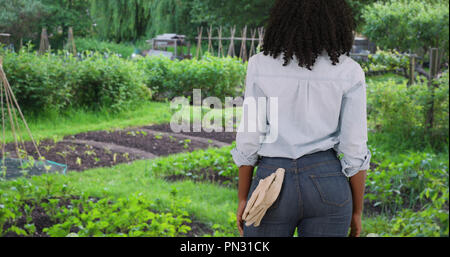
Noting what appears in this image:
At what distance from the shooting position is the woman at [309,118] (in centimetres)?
150

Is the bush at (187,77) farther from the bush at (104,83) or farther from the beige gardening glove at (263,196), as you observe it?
the beige gardening glove at (263,196)

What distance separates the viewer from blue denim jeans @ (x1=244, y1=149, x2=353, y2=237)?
1.49 metres

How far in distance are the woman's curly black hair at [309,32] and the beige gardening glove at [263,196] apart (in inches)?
13.1

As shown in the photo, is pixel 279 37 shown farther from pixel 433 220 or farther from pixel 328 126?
pixel 433 220

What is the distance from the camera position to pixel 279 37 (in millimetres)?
1541

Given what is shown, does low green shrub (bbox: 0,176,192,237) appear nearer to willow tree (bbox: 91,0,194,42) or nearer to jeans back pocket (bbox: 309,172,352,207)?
jeans back pocket (bbox: 309,172,352,207)

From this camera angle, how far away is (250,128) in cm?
157

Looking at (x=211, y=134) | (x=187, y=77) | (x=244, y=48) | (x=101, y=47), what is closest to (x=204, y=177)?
(x=211, y=134)

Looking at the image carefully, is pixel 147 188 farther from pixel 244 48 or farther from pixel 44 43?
pixel 244 48

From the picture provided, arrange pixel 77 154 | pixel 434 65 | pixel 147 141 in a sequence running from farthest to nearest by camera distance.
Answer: pixel 147 141
pixel 77 154
pixel 434 65

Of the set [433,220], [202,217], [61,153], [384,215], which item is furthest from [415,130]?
[61,153]

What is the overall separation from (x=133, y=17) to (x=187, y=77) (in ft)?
9.21

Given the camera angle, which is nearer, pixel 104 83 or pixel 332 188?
pixel 332 188

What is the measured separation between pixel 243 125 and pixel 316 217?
0.35 metres
